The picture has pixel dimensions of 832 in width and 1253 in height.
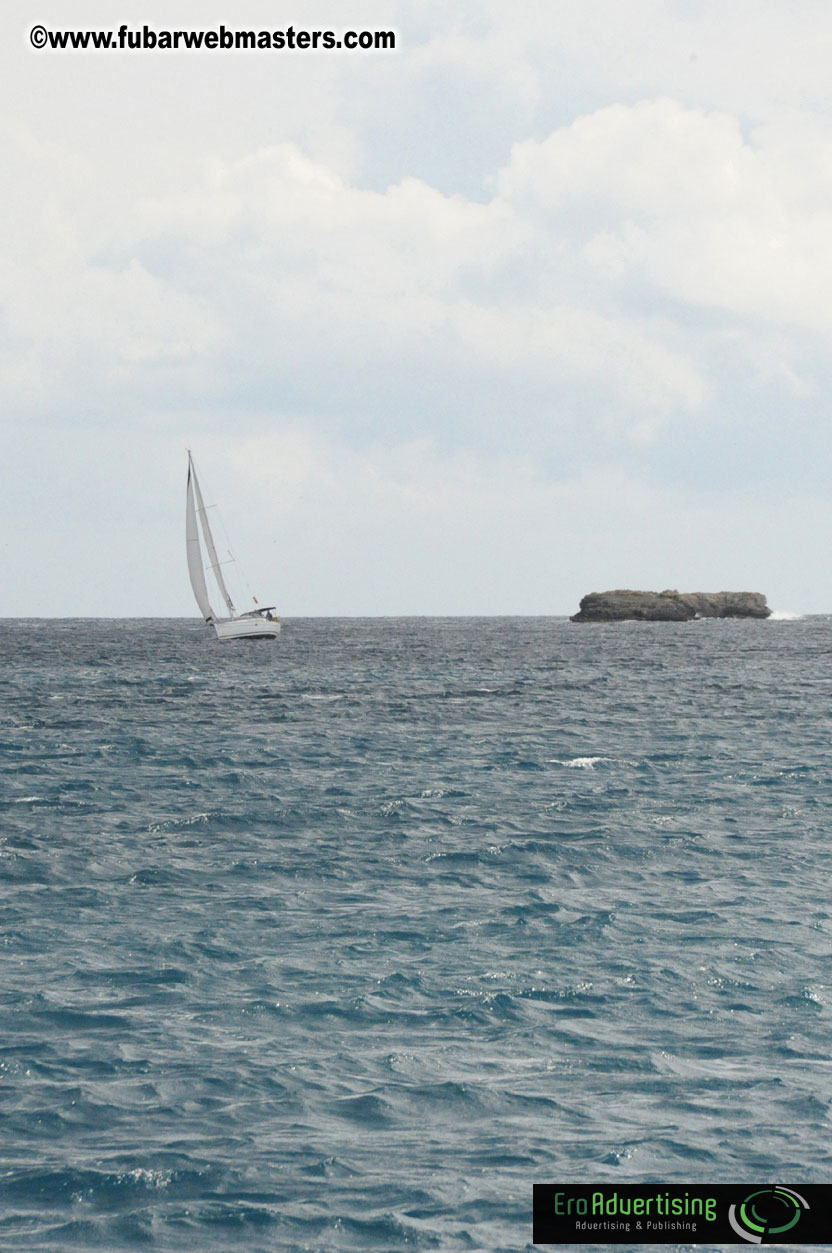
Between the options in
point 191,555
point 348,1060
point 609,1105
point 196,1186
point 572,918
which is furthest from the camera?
point 191,555

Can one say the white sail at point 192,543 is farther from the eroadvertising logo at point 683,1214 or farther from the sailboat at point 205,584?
the eroadvertising logo at point 683,1214

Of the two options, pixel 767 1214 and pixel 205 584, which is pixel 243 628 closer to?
pixel 205 584

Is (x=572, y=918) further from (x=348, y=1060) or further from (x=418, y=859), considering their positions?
(x=348, y=1060)

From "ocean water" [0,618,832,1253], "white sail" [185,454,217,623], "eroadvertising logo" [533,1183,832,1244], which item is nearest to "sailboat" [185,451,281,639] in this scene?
"white sail" [185,454,217,623]

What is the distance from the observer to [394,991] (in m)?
15.5

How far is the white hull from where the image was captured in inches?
4609

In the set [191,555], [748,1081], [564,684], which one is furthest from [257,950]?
[191,555]

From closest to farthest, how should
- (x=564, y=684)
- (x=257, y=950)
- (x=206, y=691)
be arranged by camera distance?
1. (x=257, y=950)
2. (x=206, y=691)
3. (x=564, y=684)

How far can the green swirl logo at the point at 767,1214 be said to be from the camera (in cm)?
987

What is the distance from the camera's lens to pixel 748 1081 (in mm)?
12594

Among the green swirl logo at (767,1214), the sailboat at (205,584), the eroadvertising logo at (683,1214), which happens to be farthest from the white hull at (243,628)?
the green swirl logo at (767,1214)

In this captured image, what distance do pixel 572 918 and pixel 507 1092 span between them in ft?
22.4

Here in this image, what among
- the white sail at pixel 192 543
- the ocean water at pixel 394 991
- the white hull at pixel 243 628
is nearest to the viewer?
the ocean water at pixel 394 991

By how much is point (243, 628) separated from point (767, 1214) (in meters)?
110
